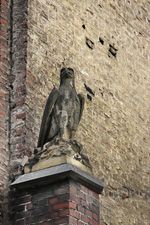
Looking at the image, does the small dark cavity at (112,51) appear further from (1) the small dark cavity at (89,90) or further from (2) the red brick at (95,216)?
(2) the red brick at (95,216)

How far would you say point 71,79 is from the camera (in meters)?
8.33

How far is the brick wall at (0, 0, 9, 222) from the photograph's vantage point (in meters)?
7.99

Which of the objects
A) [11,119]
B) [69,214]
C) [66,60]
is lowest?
[69,214]

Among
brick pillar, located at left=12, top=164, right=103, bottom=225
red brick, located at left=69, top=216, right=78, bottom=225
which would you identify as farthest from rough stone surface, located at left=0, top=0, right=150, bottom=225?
red brick, located at left=69, top=216, right=78, bottom=225

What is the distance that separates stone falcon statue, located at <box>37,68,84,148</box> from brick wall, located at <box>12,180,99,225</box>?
0.63 m

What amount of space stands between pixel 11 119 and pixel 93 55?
279cm

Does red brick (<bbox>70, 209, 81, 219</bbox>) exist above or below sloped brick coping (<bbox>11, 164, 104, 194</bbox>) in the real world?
below

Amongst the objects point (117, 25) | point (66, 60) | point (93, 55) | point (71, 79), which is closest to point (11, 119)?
point (71, 79)

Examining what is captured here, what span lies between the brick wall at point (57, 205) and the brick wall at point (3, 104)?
1.22 feet

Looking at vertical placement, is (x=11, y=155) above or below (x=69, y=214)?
above

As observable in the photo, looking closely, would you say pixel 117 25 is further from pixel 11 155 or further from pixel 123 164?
A: pixel 11 155

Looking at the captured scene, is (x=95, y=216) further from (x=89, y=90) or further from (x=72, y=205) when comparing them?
(x=89, y=90)

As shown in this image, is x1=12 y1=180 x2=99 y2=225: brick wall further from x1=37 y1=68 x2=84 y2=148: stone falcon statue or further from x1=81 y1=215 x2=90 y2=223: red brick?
x1=37 y1=68 x2=84 y2=148: stone falcon statue

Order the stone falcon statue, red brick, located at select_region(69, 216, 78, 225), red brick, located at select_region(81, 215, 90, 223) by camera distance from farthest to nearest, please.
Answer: the stone falcon statue
red brick, located at select_region(81, 215, 90, 223)
red brick, located at select_region(69, 216, 78, 225)
